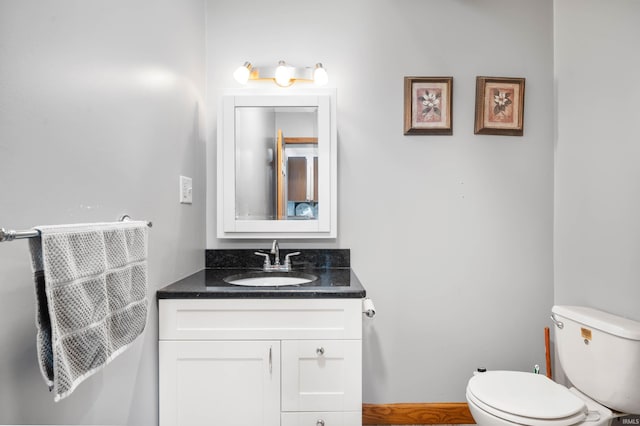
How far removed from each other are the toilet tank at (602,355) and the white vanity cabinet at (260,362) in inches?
39.0

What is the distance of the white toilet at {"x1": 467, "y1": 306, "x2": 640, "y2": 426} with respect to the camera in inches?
48.3

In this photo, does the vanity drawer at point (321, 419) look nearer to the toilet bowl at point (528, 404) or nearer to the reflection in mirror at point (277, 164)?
the toilet bowl at point (528, 404)

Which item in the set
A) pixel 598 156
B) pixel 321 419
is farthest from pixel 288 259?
pixel 598 156

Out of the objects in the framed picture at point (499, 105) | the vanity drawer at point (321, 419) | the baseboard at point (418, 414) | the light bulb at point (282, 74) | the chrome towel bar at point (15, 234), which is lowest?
the baseboard at point (418, 414)

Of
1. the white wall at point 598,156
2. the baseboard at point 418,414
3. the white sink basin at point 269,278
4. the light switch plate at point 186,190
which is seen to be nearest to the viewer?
the white wall at point 598,156

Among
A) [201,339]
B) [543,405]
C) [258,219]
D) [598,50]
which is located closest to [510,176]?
[598,50]

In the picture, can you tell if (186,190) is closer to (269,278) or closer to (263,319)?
(269,278)

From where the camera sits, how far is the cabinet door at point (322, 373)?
1.27 metres

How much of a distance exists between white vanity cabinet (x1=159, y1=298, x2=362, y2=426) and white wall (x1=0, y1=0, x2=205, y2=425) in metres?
0.09

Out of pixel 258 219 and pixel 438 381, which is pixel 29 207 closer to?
pixel 258 219

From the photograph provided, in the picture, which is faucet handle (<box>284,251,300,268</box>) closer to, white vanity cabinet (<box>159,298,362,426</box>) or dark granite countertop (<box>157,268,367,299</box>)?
dark granite countertop (<box>157,268,367,299</box>)

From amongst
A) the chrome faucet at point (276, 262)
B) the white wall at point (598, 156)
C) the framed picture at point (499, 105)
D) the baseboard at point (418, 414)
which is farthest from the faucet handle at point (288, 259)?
the white wall at point (598, 156)

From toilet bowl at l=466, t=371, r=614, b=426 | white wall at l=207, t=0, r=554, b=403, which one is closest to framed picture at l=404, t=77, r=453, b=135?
white wall at l=207, t=0, r=554, b=403

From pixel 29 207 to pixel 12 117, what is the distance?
187 millimetres
